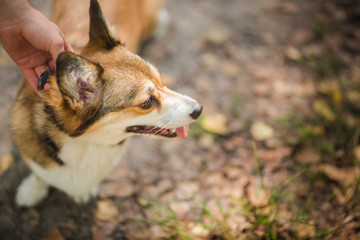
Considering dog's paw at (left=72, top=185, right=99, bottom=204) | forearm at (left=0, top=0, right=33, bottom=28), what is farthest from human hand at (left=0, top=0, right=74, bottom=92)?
dog's paw at (left=72, top=185, right=99, bottom=204)

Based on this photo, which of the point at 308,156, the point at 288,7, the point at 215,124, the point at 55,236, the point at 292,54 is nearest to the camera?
the point at 55,236

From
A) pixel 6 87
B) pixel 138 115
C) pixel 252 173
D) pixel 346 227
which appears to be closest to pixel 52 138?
pixel 138 115

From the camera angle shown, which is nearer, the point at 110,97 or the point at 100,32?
the point at 110,97

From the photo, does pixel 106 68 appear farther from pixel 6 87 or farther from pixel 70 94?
pixel 6 87

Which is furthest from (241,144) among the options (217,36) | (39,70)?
(39,70)

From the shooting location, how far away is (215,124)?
2797mm

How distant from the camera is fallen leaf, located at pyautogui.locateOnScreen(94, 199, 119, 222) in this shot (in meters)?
2.21

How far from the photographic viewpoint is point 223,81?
3.19 m

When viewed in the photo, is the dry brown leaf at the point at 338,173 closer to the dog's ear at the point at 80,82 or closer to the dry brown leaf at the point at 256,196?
the dry brown leaf at the point at 256,196

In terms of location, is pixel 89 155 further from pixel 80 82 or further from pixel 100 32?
pixel 100 32

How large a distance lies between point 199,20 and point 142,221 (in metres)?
2.75

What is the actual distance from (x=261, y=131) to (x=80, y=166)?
181cm

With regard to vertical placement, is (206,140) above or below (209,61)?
below

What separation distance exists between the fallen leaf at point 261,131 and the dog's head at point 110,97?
3.82 feet
